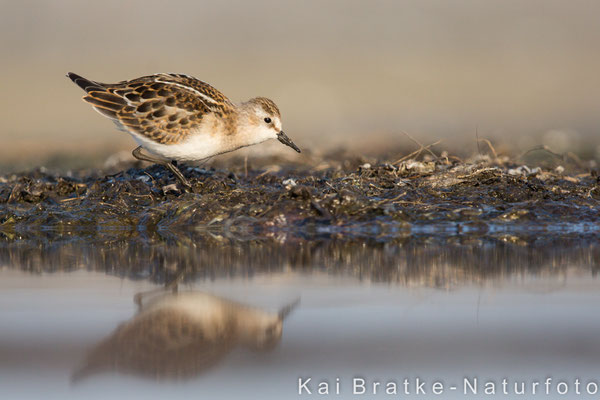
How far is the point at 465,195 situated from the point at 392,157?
436 cm

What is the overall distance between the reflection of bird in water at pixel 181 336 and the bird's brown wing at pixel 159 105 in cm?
422

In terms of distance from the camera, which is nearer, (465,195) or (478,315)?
(478,315)

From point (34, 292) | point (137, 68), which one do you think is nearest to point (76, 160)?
point (137, 68)

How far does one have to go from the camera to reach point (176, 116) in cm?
1069

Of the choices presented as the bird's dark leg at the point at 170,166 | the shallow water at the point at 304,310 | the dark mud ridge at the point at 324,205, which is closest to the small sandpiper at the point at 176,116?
the bird's dark leg at the point at 170,166

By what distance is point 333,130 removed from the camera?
66.3ft

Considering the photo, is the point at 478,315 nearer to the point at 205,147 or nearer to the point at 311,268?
the point at 311,268

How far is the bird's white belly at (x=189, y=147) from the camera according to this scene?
10641 mm

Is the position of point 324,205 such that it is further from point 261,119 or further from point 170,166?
point 170,166

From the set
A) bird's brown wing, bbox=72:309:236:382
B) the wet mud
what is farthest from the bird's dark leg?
bird's brown wing, bbox=72:309:236:382

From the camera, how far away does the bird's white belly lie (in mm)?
10641

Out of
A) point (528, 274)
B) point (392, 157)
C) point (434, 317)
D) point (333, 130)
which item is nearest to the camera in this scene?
point (434, 317)

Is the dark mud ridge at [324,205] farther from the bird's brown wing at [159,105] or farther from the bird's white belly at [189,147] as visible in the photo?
the bird's brown wing at [159,105]

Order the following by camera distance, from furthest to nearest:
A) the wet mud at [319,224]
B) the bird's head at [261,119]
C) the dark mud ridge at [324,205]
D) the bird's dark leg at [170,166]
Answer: the bird's head at [261,119], the bird's dark leg at [170,166], the dark mud ridge at [324,205], the wet mud at [319,224]
